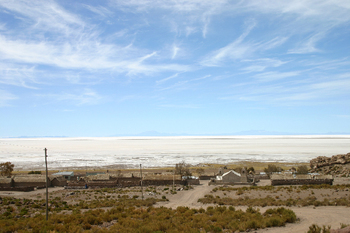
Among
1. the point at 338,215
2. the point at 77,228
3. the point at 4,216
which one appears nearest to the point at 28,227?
the point at 77,228

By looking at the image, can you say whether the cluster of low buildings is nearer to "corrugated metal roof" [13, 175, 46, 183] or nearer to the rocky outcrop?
"corrugated metal roof" [13, 175, 46, 183]

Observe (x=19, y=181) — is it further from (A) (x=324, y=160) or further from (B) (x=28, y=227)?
(A) (x=324, y=160)

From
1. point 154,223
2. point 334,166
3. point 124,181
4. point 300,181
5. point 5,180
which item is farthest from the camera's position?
point 334,166

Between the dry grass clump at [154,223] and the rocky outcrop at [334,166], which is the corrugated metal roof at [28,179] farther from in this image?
the rocky outcrop at [334,166]

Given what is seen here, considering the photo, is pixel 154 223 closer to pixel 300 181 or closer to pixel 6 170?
pixel 300 181

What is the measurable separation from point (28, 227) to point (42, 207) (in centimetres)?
1086

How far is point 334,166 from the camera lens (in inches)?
2036

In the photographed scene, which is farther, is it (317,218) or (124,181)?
(124,181)

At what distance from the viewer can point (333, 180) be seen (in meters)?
39.4

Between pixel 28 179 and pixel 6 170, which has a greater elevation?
pixel 6 170

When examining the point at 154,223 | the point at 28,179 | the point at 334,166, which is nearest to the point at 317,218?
the point at 154,223

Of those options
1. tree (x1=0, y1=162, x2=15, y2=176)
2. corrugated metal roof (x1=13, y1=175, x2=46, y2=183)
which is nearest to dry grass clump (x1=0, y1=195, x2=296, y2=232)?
corrugated metal roof (x1=13, y1=175, x2=46, y2=183)

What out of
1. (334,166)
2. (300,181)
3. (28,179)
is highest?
(28,179)

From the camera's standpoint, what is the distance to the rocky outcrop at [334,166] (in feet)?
159
